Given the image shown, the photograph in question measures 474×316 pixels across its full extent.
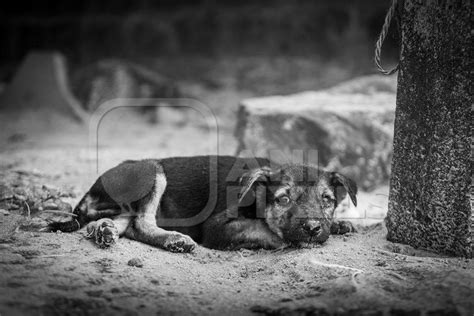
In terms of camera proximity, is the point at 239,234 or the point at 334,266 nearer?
the point at 334,266

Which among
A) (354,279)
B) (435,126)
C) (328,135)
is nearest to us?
(354,279)

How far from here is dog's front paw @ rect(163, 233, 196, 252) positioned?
15.9 feet

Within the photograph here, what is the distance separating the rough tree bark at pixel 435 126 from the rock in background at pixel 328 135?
Answer: 10.0 ft

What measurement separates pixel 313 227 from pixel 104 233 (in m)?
1.84

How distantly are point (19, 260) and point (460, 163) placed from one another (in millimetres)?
3424

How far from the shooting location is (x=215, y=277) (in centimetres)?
423

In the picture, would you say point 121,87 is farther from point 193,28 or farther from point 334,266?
point 334,266

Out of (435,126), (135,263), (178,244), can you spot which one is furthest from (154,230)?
(435,126)

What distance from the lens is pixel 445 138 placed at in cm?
425

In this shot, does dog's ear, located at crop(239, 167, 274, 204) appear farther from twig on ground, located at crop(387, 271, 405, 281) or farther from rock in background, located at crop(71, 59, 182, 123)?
rock in background, located at crop(71, 59, 182, 123)

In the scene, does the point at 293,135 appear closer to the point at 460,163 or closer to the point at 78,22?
the point at 460,163

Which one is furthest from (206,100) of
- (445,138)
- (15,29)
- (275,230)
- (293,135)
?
(445,138)

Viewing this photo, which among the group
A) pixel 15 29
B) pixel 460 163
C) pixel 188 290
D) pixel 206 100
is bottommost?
pixel 188 290

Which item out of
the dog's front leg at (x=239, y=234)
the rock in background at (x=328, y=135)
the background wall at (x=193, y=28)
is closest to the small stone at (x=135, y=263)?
the dog's front leg at (x=239, y=234)
